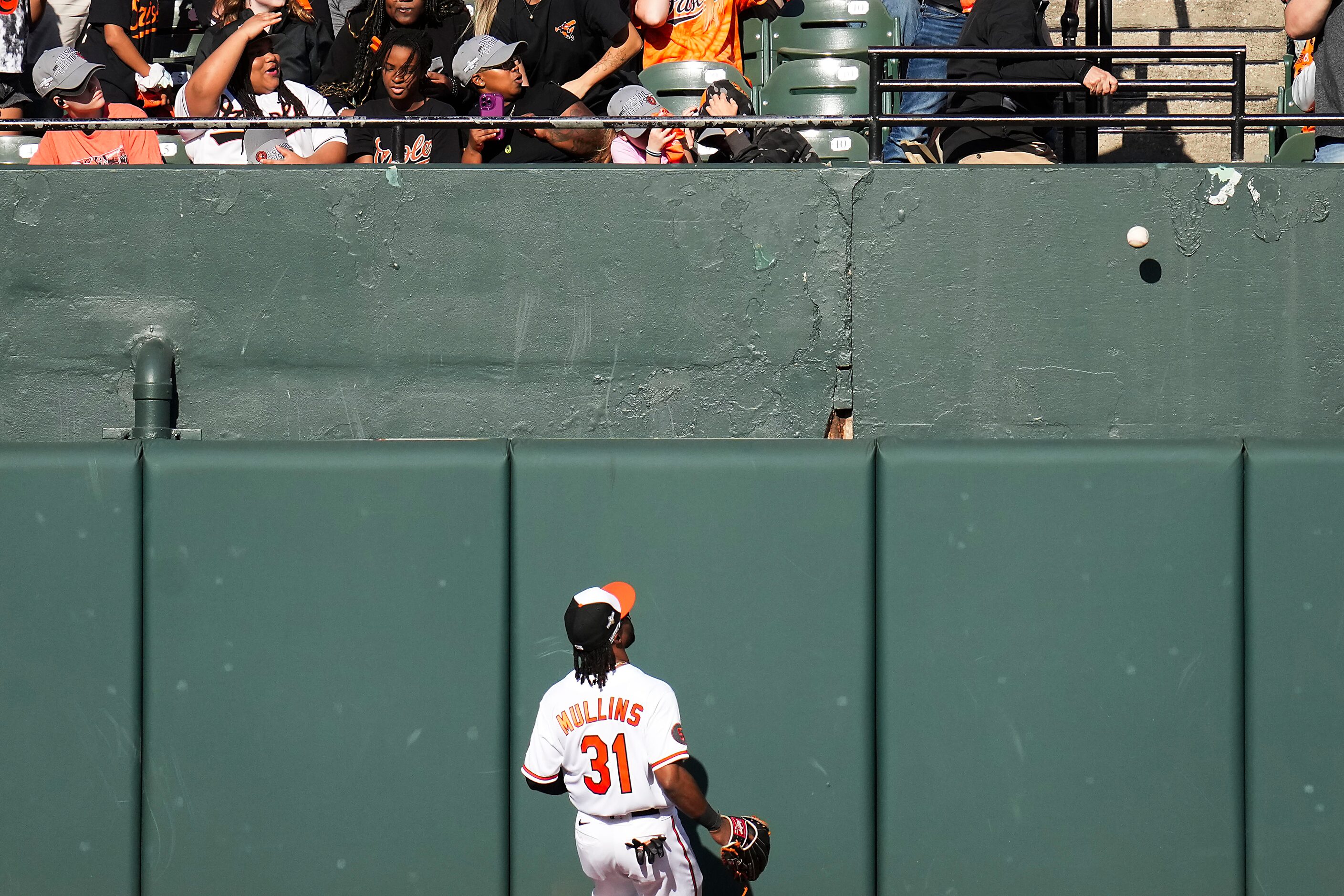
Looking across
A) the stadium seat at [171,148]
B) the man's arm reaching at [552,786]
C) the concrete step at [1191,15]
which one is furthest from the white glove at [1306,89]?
the stadium seat at [171,148]

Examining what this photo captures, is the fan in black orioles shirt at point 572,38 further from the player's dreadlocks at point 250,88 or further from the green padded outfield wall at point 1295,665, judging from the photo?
the green padded outfield wall at point 1295,665

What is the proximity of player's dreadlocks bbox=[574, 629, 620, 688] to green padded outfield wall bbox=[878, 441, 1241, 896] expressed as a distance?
1.24 meters

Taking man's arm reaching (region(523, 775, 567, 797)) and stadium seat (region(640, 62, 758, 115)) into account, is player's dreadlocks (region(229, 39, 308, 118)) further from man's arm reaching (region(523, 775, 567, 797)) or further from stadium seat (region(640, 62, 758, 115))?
man's arm reaching (region(523, 775, 567, 797))

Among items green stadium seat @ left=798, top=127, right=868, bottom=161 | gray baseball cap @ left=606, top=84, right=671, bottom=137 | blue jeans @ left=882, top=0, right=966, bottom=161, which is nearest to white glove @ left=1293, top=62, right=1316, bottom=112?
blue jeans @ left=882, top=0, right=966, bottom=161

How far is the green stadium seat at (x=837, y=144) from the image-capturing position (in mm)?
7262

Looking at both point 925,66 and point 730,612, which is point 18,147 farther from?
point 925,66

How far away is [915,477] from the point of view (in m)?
4.75

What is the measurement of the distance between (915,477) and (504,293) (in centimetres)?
215

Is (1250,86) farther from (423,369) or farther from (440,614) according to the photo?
(440,614)

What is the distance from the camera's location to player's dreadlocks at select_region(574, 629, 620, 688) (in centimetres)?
403

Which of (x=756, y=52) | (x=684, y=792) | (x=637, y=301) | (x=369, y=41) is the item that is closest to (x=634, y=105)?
(x=637, y=301)

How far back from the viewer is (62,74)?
255 inches

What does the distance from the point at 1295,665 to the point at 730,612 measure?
2.10 metres

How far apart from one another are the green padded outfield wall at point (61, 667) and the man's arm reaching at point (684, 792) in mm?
2177
